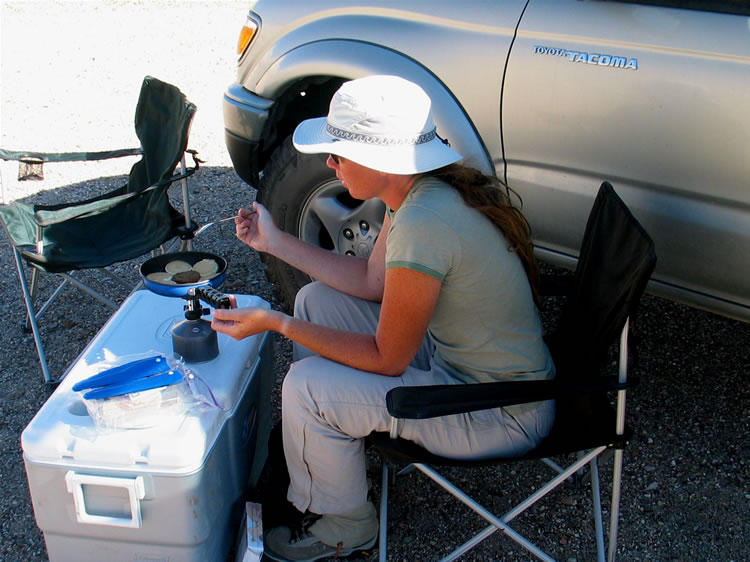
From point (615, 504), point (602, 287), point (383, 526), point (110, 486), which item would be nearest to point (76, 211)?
point (110, 486)

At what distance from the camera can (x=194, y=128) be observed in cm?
598

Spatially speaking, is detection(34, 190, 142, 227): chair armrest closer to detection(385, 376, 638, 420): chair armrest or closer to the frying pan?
the frying pan

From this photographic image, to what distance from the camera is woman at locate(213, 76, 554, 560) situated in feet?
6.16

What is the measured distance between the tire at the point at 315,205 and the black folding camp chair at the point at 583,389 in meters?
0.99

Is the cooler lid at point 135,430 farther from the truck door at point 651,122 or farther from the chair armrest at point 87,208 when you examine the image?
the truck door at point 651,122

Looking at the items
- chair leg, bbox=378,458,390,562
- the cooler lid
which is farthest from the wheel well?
chair leg, bbox=378,458,390,562

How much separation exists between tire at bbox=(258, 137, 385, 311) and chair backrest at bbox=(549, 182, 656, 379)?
95cm

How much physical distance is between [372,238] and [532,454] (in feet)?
4.38

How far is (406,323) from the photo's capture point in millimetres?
1896

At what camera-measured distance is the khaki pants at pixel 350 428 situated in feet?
6.53

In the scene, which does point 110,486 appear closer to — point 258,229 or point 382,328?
point 382,328

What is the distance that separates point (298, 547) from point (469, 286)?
0.94 metres

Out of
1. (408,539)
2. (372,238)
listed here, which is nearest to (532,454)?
(408,539)

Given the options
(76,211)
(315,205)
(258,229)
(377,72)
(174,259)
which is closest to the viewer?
(258,229)
